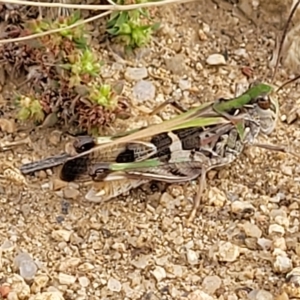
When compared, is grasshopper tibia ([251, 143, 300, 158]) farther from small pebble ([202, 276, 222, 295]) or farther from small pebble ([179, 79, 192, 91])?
small pebble ([202, 276, 222, 295])

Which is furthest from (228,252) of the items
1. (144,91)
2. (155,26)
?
(155,26)

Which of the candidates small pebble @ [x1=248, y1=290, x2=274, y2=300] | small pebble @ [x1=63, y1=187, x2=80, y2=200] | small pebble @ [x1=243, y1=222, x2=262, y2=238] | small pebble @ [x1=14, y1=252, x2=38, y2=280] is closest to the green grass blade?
small pebble @ [x1=243, y1=222, x2=262, y2=238]

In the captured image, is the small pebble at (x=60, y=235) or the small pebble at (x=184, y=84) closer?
the small pebble at (x=60, y=235)

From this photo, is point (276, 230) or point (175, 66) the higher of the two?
point (175, 66)

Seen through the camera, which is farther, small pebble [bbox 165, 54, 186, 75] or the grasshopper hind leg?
small pebble [bbox 165, 54, 186, 75]

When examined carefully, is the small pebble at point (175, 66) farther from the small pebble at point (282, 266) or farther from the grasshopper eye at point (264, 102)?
the small pebble at point (282, 266)

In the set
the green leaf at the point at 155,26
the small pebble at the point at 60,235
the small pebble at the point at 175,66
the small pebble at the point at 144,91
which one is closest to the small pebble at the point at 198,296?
the small pebble at the point at 60,235

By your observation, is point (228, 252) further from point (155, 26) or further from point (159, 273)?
point (155, 26)
